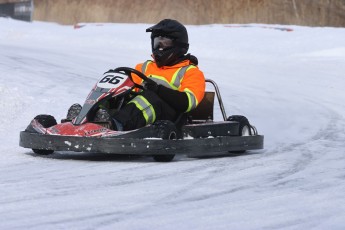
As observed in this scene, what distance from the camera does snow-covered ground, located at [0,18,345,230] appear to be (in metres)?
5.29

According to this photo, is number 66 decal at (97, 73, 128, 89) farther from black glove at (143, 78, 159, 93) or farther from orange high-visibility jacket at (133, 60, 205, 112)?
orange high-visibility jacket at (133, 60, 205, 112)

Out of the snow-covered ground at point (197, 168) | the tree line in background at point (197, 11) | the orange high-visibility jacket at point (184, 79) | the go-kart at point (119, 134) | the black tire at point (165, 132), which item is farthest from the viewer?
the tree line in background at point (197, 11)

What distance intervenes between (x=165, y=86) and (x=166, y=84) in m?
0.16

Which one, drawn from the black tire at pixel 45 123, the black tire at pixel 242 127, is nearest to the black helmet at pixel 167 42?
the black tire at pixel 242 127

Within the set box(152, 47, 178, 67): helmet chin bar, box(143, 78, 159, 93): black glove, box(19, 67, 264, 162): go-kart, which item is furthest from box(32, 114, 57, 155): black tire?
box(152, 47, 178, 67): helmet chin bar

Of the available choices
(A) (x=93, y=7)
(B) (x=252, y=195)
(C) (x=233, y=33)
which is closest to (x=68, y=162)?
(B) (x=252, y=195)

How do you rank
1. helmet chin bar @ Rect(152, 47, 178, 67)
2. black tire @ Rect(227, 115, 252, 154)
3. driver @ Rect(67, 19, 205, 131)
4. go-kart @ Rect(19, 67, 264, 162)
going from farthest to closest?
black tire @ Rect(227, 115, 252, 154), helmet chin bar @ Rect(152, 47, 178, 67), driver @ Rect(67, 19, 205, 131), go-kart @ Rect(19, 67, 264, 162)

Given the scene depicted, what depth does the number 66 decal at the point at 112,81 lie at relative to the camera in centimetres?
816

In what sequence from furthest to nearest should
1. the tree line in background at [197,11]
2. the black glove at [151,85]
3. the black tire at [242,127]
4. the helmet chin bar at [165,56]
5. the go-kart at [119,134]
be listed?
1. the tree line in background at [197,11]
2. the black tire at [242,127]
3. the helmet chin bar at [165,56]
4. the black glove at [151,85]
5. the go-kart at [119,134]

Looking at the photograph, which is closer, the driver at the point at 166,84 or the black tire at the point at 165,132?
the black tire at the point at 165,132

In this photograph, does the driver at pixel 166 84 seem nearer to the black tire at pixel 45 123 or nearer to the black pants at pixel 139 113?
the black pants at pixel 139 113

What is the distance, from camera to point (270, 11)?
92.8 feet

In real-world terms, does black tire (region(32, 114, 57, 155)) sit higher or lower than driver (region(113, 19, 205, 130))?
lower

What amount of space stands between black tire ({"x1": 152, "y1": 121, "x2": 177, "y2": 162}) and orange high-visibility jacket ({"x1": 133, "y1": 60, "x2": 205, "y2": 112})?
535 millimetres
